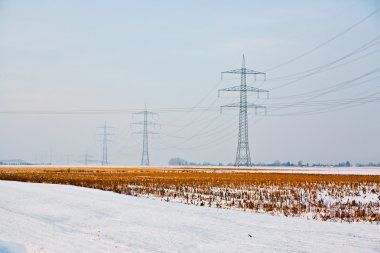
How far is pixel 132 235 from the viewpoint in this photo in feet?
40.6

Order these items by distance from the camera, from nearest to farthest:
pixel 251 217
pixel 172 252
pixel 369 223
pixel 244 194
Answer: pixel 172 252, pixel 369 223, pixel 251 217, pixel 244 194

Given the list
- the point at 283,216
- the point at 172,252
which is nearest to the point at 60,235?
the point at 172,252

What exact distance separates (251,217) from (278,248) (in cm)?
505

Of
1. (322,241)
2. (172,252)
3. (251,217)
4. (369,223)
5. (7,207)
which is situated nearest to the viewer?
(172,252)

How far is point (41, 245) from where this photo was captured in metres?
10.6

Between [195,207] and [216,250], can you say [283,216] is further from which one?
[216,250]

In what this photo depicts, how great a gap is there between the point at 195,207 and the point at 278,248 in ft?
26.9

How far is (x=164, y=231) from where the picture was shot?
42.7 ft

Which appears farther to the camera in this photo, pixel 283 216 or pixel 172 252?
pixel 283 216

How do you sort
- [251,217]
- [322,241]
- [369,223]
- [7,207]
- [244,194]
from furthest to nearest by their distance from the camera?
1. [244,194]
2. [7,207]
3. [251,217]
4. [369,223]
5. [322,241]

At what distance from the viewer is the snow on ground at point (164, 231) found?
10805 millimetres

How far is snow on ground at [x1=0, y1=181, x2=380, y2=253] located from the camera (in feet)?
35.4

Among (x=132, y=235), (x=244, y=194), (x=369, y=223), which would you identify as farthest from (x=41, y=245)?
(x=244, y=194)

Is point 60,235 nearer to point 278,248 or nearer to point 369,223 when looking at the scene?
point 278,248
